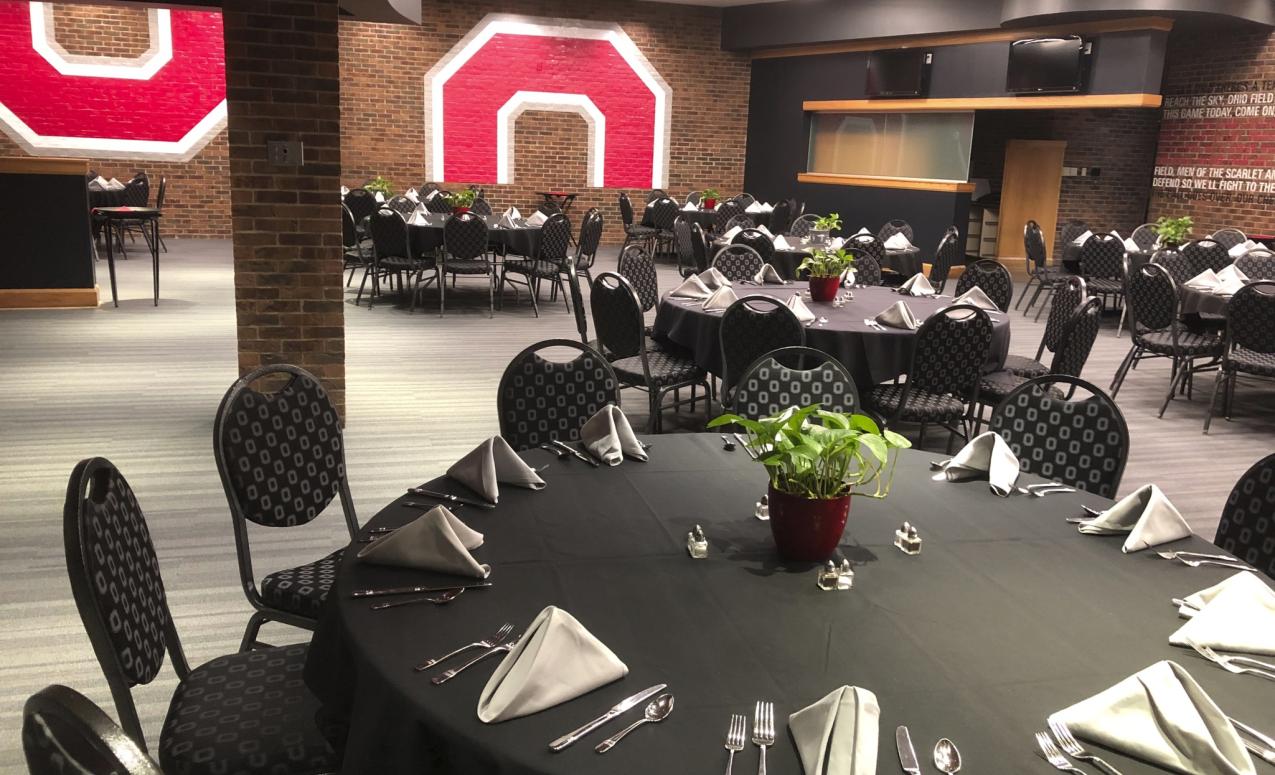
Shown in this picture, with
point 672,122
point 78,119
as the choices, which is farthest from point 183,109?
point 672,122

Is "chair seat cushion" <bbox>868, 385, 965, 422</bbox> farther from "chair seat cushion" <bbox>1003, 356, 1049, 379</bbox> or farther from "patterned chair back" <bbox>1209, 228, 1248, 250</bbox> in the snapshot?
"patterned chair back" <bbox>1209, 228, 1248, 250</bbox>

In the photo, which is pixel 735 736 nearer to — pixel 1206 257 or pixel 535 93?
pixel 1206 257

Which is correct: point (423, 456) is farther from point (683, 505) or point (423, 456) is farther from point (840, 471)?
point (840, 471)

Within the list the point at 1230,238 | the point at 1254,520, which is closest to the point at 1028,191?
the point at 1230,238

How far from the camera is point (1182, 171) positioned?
12.6 m

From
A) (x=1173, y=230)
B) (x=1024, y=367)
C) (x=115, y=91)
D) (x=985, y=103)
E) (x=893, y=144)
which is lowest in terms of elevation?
(x=1024, y=367)

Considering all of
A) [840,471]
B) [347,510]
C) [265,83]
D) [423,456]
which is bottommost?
[423,456]

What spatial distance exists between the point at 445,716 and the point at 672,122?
1484 cm

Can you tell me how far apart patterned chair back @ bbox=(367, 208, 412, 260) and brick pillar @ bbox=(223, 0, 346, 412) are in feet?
11.9

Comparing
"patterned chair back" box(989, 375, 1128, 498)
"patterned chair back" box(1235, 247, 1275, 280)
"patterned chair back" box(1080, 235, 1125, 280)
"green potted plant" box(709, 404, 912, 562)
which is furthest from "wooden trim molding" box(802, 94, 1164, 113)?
"green potted plant" box(709, 404, 912, 562)

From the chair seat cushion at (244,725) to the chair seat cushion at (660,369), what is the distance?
9.84 ft

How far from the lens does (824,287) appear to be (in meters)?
5.59

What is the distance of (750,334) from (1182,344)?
11.7 ft

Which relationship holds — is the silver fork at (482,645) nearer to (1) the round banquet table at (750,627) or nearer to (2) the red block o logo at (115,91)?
(1) the round banquet table at (750,627)
